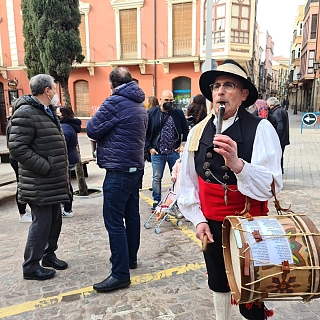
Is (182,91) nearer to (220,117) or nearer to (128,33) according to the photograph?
(128,33)

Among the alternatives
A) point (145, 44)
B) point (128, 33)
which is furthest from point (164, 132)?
point (128, 33)

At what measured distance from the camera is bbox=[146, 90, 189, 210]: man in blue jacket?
4.92 metres

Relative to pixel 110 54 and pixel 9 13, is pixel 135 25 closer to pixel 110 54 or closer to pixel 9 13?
pixel 110 54

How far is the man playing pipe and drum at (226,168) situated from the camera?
169 cm

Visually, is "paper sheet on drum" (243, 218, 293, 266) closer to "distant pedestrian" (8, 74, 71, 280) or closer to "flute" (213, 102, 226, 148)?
"flute" (213, 102, 226, 148)

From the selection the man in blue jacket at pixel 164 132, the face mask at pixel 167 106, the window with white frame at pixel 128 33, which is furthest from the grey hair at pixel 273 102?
the window with white frame at pixel 128 33

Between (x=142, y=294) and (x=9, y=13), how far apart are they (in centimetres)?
2231

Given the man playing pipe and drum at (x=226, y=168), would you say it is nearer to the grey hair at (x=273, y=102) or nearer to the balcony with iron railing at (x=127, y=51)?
the grey hair at (x=273, y=102)

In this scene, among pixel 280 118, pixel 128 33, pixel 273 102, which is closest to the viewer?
pixel 280 118

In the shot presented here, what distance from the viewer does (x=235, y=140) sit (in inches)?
70.3

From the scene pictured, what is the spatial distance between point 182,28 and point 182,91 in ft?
11.8

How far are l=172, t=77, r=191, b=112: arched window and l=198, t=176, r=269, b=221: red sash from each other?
57.1ft

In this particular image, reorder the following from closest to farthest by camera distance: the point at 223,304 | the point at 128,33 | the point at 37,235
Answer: the point at 223,304
the point at 37,235
the point at 128,33

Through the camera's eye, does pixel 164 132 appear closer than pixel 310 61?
Yes
